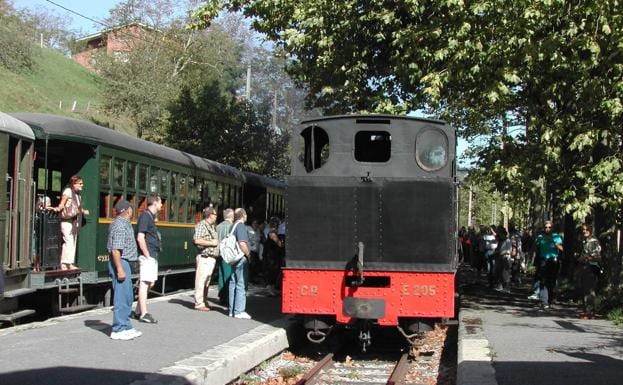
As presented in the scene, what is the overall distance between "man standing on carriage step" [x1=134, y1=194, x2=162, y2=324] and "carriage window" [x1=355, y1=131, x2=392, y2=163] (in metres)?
2.85

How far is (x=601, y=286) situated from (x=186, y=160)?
8785 millimetres

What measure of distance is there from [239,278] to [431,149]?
11.6 ft

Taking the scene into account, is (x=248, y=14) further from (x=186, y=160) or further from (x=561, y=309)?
(x=561, y=309)

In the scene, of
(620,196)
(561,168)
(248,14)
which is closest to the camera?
(620,196)

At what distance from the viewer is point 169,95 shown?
36125mm

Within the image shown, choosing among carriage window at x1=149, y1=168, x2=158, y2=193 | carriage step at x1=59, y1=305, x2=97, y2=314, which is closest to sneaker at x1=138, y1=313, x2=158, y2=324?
carriage step at x1=59, y1=305, x2=97, y2=314

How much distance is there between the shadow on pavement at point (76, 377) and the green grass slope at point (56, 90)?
2735 centimetres

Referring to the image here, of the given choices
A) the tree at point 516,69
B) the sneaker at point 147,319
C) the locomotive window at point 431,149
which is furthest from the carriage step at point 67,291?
the tree at point 516,69

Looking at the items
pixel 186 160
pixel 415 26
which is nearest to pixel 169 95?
pixel 186 160

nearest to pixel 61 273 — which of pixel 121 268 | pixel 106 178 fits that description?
pixel 106 178

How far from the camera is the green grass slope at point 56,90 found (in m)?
41.9

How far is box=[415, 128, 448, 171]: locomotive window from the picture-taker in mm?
9672

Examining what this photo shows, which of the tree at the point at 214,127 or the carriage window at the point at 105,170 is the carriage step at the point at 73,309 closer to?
the carriage window at the point at 105,170

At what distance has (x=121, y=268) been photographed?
326 inches
